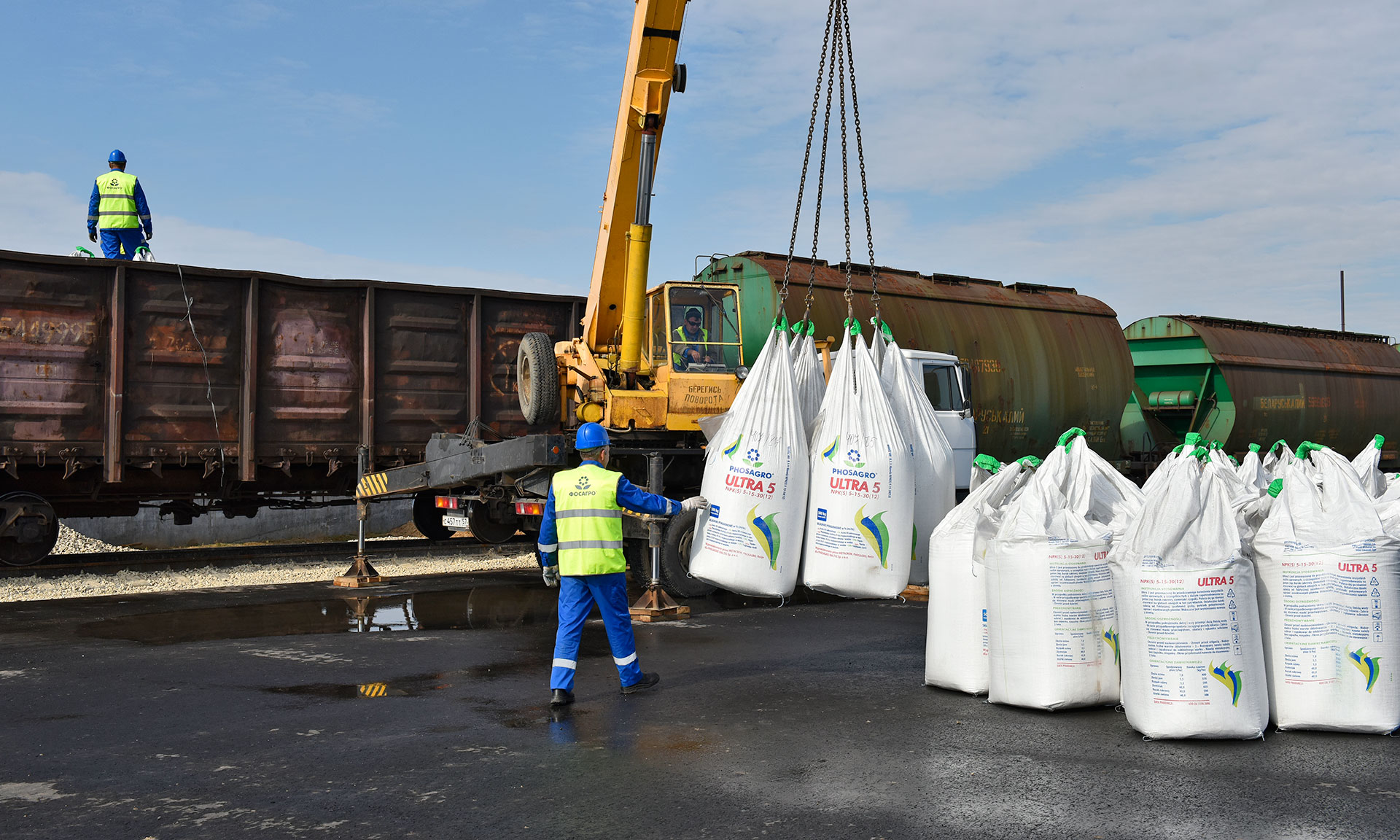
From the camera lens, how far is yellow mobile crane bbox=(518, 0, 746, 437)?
913 cm

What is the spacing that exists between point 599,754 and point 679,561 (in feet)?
14.7

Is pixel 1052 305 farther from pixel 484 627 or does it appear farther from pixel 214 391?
pixel 214 391

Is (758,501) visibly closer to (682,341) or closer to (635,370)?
(682,341)

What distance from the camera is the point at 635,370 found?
31.3 feet

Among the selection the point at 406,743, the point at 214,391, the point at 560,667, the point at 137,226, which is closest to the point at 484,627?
the point at 560,667

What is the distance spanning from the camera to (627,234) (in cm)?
953

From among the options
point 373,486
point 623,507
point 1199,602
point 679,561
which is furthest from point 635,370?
point 1199,602

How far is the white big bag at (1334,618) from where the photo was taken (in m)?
4.50

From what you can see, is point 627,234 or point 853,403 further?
point 627,234

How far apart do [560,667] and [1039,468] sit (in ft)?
8.60

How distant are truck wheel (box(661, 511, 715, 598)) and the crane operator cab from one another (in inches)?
55.7

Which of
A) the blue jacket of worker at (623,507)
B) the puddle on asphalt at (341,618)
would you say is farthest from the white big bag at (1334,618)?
the puddle on asphalt at (341,618)

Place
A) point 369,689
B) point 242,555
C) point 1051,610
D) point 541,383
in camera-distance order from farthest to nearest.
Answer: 1. point 242,555
2. point 541,383
3. point 369,689
4. point 1051,610

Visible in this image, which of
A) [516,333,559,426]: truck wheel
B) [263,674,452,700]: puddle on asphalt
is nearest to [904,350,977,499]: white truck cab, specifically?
[516,333,559,426]: truck wheel
